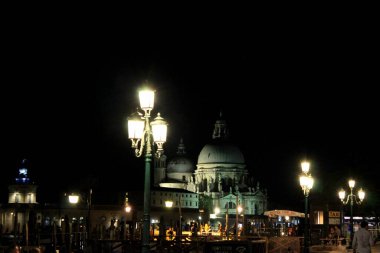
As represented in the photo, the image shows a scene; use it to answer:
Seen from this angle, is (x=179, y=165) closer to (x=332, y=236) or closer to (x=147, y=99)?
(x=332, y=236)

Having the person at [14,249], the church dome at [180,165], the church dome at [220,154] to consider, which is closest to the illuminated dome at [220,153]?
the church dome at [220,154]

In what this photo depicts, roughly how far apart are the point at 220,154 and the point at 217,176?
14.8 ft

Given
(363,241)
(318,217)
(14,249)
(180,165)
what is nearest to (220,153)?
(180,165)

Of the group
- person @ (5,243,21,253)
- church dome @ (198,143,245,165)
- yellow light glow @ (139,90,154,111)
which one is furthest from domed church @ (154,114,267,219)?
yellow light glow @ (139,90,154,111)

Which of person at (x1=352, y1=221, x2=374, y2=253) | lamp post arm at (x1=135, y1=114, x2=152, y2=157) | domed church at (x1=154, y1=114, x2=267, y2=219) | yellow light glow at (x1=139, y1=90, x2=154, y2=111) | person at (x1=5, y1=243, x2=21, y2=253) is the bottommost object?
person at (x1=5, y1=243, x2=21, y2=253)

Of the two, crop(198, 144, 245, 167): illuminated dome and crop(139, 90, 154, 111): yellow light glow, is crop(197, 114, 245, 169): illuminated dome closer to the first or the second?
crop(198, 144, 245, 167): illuminated dome

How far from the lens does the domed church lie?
5463 inches

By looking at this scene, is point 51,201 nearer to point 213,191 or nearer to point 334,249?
point 213,191

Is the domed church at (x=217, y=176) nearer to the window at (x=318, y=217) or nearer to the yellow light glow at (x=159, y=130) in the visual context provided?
the window at (x=318, y=217)

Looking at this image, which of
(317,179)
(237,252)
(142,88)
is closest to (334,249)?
(237,252)

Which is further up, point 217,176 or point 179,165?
point 179,165

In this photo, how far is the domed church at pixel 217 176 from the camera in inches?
5463

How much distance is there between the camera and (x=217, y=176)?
143125mm

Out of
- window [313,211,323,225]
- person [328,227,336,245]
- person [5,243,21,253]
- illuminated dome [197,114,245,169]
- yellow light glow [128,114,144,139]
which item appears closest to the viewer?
yellow light glow [128,114,144,139]
